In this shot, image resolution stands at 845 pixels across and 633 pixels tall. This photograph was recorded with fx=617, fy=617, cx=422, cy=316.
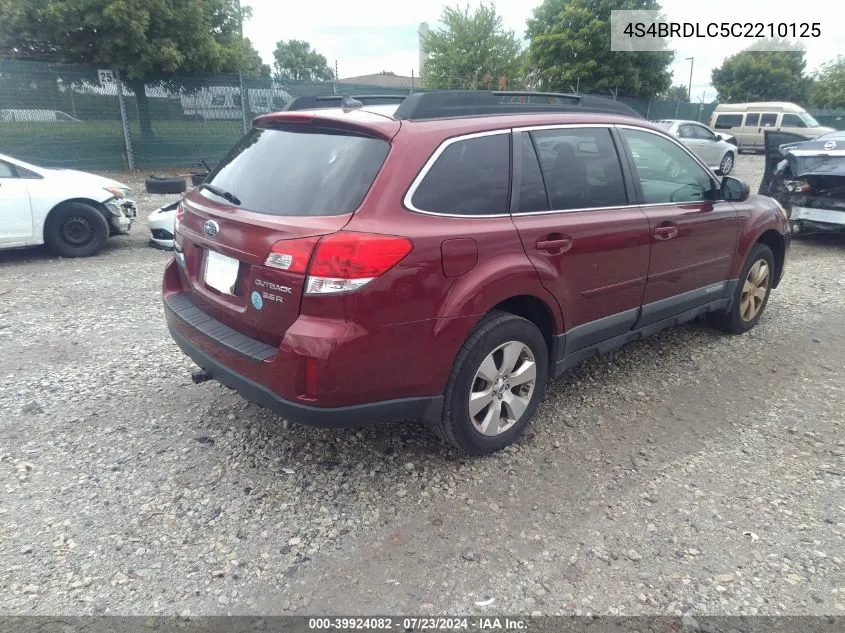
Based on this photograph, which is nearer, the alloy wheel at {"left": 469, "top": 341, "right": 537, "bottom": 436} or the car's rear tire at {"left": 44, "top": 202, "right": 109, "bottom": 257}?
the alloy wheel at {"left": 469, "top": 341, "right": 537, "bottom": 436}

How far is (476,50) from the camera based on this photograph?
32.9 m

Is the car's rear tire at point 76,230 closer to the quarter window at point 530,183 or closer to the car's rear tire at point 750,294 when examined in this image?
the quarter window at point 530,183

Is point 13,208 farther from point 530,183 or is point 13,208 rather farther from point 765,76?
point 765,76

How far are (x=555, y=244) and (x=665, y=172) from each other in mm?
1392

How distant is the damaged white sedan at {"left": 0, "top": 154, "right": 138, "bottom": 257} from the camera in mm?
6965

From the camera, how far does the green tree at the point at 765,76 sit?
50688 millimetres

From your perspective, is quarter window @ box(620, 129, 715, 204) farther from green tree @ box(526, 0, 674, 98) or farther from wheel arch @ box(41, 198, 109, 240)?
green tree @ box(526, 0, 674, 98)

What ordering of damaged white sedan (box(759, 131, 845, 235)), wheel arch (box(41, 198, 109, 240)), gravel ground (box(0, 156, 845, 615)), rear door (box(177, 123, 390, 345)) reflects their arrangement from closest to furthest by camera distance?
1. gravel ground (box(0, 156, 845, 615))
2. rear door (box(177, 123, 390, 345))
3. wheel arch (box(41, 198, 109, 240))
4. damaged white sedan (box(759, 131, 845, 235))

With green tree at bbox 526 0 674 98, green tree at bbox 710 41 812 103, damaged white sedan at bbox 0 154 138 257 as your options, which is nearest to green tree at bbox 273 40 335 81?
green tree at bbox 710 41 812 103

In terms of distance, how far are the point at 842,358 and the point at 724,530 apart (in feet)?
8.91

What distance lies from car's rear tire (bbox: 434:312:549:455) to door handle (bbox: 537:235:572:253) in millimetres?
386

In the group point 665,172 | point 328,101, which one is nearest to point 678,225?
point 665,172

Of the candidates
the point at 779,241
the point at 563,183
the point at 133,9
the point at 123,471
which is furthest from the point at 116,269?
the point at 133,9

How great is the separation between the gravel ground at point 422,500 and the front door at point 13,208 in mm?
3278
